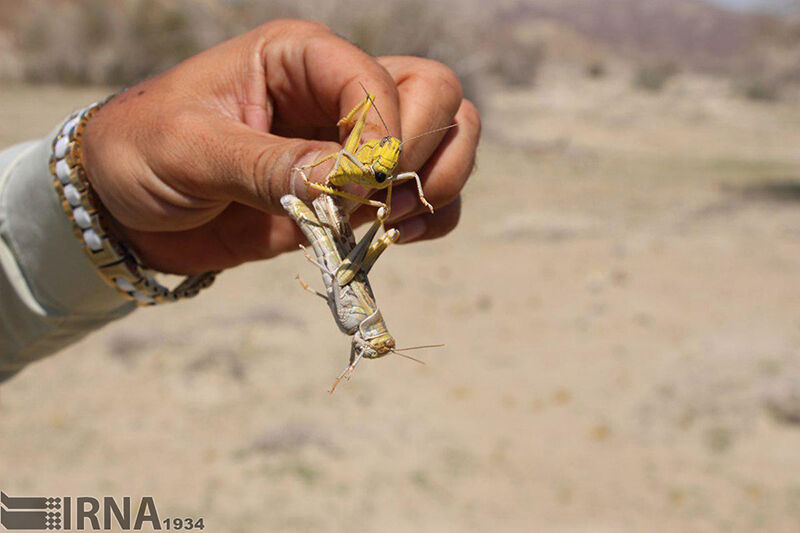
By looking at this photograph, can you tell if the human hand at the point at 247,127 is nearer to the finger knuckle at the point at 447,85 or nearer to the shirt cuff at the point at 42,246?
the finger knuckle at the point at 447,85

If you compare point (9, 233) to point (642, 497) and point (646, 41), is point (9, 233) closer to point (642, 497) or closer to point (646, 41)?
point (642, 497)

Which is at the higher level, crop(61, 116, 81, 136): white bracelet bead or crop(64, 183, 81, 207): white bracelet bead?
crop(61, 116, 81, 136): white bracelet bead

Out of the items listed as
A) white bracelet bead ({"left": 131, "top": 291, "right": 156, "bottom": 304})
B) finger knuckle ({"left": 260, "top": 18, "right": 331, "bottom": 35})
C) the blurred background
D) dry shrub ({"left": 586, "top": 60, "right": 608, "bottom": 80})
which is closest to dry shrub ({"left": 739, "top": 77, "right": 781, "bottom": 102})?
dry shrub ({"left": 586, "top": 60, "right": 608, "bottom": 80})

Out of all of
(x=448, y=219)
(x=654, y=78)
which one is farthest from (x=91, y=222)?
(x=654, y=78)

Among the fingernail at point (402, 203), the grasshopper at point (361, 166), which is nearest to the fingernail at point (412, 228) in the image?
the fingernail at point (402, 203)

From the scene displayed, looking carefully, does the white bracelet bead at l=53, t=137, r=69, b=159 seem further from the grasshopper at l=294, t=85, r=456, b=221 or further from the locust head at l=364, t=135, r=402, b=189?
the locust head at l=364, t=135, r=402, b=189

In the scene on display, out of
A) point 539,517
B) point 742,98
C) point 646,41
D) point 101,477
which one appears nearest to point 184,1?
point 101,477
